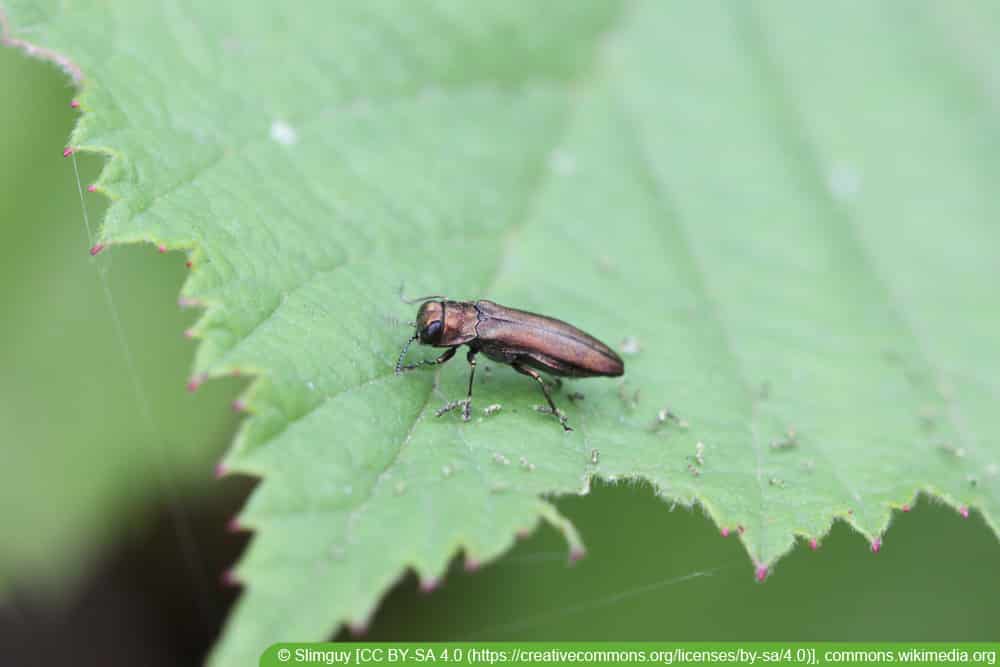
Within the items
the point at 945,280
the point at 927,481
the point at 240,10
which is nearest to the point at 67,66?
the point at 240,10

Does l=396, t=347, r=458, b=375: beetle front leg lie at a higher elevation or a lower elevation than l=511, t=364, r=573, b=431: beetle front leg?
higher

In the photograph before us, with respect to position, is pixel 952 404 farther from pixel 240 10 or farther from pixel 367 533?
pixel 240 10

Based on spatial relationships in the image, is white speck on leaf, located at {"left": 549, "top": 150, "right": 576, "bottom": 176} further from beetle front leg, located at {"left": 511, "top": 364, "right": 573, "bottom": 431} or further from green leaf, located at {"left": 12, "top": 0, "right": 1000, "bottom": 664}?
beetle front leg, located at {"left": 511, "top": 364, "right": 573, "bottom": 431}

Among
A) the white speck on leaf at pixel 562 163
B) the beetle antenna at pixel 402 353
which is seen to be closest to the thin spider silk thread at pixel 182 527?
the beetle antenna at pixel 402 353

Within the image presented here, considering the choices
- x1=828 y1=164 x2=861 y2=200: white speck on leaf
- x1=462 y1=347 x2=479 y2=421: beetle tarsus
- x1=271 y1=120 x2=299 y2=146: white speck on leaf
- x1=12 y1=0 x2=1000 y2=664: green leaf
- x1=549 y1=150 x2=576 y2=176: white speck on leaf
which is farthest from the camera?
x1=828 y1=164 x2=861 y2=200: white speck on leaf

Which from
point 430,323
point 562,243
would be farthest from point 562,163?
point 430,323

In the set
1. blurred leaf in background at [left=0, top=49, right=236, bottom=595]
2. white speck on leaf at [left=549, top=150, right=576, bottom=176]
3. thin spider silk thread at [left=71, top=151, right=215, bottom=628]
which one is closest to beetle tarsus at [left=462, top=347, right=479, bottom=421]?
white speck on leaf at [left=549, top=150, right=576, bottom=176]

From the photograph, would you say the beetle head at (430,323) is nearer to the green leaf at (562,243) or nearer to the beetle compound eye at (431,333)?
the beetle compound eye at (431,333)
